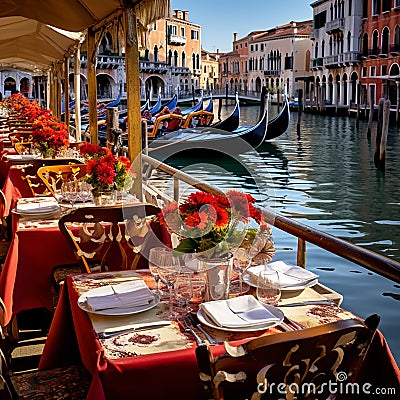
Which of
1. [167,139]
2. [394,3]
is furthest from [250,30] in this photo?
[167,139]

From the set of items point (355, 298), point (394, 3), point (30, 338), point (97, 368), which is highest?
point (394, 3)

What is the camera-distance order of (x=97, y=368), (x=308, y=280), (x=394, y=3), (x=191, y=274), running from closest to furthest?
(x=97, y=368) → (x=191, y=274) → (x=308, y=280) → (x=394, y=3)

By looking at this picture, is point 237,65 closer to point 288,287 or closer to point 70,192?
point 70,192

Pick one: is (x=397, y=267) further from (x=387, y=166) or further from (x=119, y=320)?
(x=387, y=166)

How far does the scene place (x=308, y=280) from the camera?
1.92 meters

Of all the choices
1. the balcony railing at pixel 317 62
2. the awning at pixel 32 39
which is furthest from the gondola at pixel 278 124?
the balcony railing at pixel 317 62

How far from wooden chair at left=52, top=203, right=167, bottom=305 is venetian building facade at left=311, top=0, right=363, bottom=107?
92.6ft

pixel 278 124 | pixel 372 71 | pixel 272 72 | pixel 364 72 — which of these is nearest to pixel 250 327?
pixel 278 124

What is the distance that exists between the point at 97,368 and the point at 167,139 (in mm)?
14688

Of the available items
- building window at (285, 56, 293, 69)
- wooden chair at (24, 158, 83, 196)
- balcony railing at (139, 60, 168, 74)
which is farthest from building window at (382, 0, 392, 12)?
wooden chair at (24, 158, 83, 196)

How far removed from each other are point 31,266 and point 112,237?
391mm

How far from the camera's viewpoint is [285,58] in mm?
49906

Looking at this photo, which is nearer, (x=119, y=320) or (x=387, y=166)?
(x=119, y=320)

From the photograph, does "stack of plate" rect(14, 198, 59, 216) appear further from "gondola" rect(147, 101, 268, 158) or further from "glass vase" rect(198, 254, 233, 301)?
"gondola" rect(147, 101, 268, 158)
